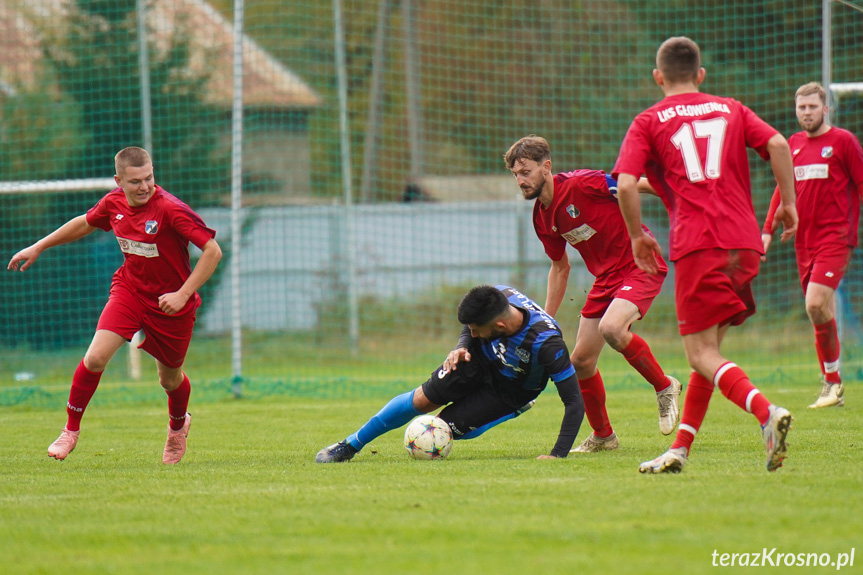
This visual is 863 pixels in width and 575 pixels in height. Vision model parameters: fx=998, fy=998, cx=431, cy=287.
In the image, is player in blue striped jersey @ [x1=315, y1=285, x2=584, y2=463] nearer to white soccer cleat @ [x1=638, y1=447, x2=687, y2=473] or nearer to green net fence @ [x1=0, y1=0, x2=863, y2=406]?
white soccer cleat @ [x1=638, y1=447, x2=687, y2=473]

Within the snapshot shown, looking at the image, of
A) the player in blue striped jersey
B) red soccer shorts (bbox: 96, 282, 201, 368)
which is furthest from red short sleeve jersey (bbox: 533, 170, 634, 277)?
red soccer shorts (bbox: 96, 282, 201, 368)

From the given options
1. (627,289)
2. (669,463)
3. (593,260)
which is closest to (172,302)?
(593,260)

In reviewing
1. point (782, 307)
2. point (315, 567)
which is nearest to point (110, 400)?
point (315, 567)

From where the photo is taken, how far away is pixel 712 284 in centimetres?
465

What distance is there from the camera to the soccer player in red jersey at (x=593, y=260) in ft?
20.2

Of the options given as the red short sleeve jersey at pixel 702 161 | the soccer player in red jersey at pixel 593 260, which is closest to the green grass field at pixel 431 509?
the soccer player in red jersey at pixel 593 260

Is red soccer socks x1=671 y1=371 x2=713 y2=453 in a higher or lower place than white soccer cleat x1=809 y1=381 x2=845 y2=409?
higher

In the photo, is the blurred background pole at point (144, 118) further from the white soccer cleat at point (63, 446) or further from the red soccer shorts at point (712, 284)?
the red soccer shorts at point (712, 284)

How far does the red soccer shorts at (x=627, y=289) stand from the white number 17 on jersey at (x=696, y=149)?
1.34m

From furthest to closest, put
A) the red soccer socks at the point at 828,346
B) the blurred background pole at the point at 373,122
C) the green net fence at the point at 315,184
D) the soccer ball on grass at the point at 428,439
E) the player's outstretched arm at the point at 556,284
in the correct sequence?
1. the blurred background pole at the point at 373,122
2. the green net fence at the point at 315,184
3. the red soccer socks at the point at 828,346
4. the player's outstretched arm at the point at 556,284
5. the soccer ball on grass at the point at 428,439

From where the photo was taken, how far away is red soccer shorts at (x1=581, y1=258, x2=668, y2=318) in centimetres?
612

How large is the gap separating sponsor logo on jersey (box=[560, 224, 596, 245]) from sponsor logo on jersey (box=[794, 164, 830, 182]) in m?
3.31

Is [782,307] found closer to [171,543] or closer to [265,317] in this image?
[265,317]

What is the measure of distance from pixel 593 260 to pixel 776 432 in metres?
2.33
